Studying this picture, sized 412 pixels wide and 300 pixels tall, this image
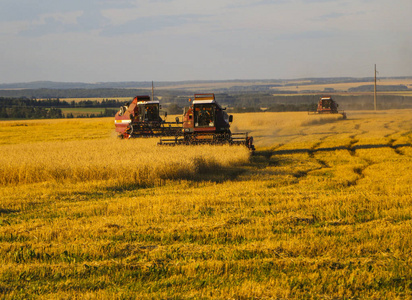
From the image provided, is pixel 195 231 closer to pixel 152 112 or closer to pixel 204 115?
pixel 204 115

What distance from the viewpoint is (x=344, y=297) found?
5395 millimetres

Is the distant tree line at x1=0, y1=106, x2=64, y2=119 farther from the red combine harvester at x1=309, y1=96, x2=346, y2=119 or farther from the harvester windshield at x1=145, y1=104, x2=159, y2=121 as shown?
the harvester windshield at x1=145, y1=104, x2=159, y2=121

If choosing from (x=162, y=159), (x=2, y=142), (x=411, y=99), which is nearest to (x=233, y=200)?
(x=162, y=159)

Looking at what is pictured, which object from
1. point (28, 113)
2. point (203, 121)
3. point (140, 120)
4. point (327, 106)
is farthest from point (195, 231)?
point (28, 113)

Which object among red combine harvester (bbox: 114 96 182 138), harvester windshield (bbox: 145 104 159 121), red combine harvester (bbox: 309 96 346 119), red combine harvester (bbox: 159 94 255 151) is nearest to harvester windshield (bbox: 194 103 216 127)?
red combine harvester (bbox: 159 94 255 151)

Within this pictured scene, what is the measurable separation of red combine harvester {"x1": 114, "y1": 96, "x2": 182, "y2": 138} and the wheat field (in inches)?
575

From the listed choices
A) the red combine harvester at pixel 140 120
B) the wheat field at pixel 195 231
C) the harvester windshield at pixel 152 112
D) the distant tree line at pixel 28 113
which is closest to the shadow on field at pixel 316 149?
the wheat field at pixel 195 231

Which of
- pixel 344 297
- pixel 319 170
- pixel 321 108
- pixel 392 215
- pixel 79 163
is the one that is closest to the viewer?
pixel 344 297

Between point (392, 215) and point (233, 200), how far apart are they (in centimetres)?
322

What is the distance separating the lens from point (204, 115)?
24.8 metres

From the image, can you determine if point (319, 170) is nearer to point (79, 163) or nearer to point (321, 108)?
point (79, 163)

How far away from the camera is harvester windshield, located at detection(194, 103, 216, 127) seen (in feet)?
81.2

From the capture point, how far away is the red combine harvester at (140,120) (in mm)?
31188

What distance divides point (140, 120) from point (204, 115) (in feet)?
30.5
